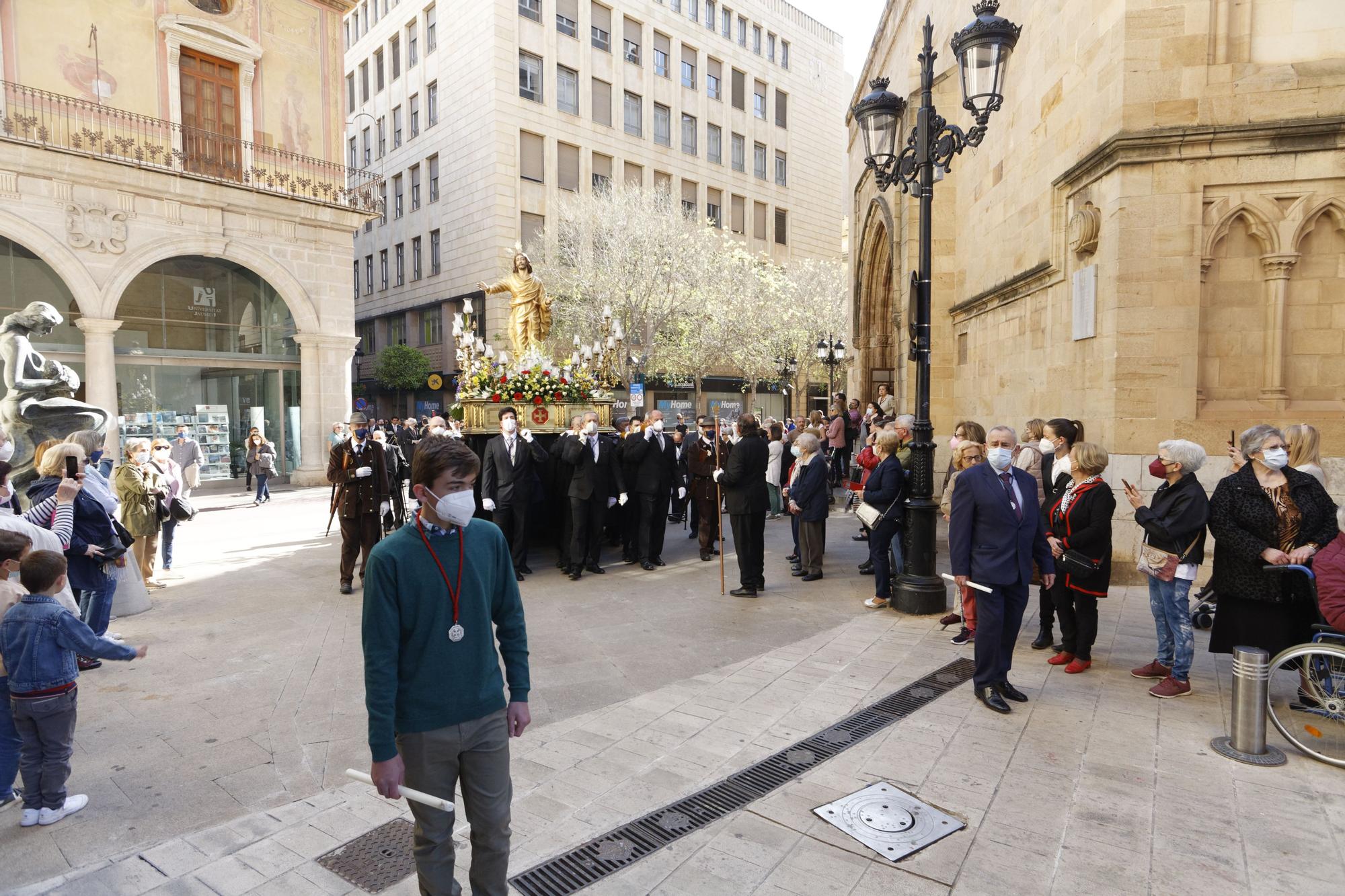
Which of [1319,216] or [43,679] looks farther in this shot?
[1319,216]

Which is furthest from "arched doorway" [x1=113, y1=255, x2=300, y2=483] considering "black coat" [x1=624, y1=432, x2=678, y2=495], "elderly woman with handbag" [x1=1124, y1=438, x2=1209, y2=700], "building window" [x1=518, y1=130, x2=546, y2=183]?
"elderly woman with handbag" [x1=1124, y1=438, x2=1209, y2=700]

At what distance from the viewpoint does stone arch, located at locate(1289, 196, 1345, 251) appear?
8.06 metres

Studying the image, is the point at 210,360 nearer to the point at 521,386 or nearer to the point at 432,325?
the point at 521,386

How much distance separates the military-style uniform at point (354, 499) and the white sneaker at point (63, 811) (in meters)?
4.75

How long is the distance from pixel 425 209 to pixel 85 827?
36174 mm

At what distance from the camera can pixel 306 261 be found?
67.4 feet

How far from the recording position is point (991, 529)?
17.0 feet

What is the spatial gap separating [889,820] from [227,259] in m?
21.6

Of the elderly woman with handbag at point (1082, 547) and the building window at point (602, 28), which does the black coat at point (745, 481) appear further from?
the building window at point (602, 28)

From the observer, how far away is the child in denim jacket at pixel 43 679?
12.5ft

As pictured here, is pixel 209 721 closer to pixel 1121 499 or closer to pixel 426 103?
pixel 1121 499

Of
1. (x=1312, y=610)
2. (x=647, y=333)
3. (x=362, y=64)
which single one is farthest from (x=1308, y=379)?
(x=362, y=64)

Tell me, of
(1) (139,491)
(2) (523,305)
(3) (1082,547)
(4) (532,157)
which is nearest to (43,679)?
(1) (139,491)

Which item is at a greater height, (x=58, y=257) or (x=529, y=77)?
(x=529, y=77)
